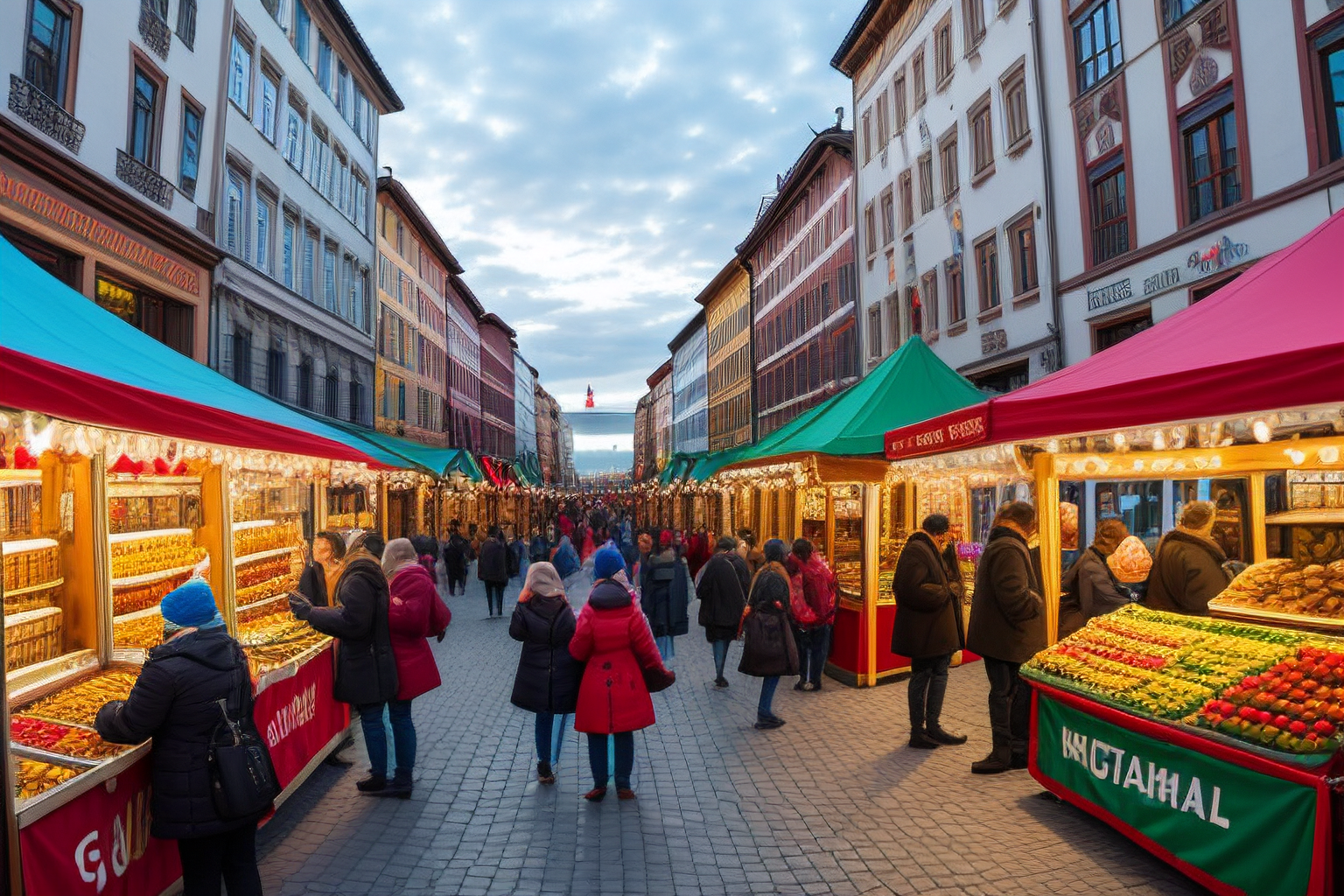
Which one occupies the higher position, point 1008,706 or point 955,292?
point 955,292

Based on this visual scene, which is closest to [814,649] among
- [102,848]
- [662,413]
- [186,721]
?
[186,721]

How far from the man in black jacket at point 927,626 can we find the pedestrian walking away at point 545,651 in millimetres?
3035

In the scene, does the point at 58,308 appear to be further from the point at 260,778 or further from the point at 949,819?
the point at 949,819

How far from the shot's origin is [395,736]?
6.82 meters

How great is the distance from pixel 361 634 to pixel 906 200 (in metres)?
24.1

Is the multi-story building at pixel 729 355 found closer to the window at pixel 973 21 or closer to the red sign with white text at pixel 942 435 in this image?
the window at pixel 973 21

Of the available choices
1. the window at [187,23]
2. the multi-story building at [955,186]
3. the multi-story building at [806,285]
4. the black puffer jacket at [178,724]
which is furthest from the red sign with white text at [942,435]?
the multi-story building at [806,285]

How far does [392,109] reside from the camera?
36.2 metres

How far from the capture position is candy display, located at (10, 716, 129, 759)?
4.43 metres

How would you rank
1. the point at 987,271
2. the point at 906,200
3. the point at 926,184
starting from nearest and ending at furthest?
the point at 987,271, the point at 926,184, the point at 906,200

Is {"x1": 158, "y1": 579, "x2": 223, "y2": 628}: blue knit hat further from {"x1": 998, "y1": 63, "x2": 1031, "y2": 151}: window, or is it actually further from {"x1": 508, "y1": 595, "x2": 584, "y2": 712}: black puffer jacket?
{"x1": 998, "y1": 63, "x2": 1031, "y2": 151}: window

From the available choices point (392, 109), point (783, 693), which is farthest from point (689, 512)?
point (783, 693)

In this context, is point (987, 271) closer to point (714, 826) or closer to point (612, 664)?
point (612, 664)

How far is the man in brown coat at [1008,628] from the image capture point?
7.30 metres
